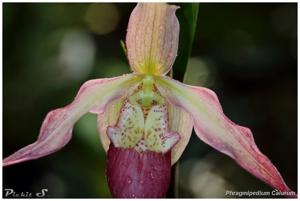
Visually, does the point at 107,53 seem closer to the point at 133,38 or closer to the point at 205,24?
the point at 205,24

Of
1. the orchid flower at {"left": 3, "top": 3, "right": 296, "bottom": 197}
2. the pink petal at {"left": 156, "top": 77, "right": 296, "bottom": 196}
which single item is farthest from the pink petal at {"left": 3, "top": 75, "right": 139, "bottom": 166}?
the pink petal at {"left": 156, "top": 77, "right": 296, "bottom": 196}

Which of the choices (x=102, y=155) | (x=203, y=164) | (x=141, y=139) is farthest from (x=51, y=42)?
(x=141, y=139)

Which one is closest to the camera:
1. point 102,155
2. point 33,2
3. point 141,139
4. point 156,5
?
point 156,5
